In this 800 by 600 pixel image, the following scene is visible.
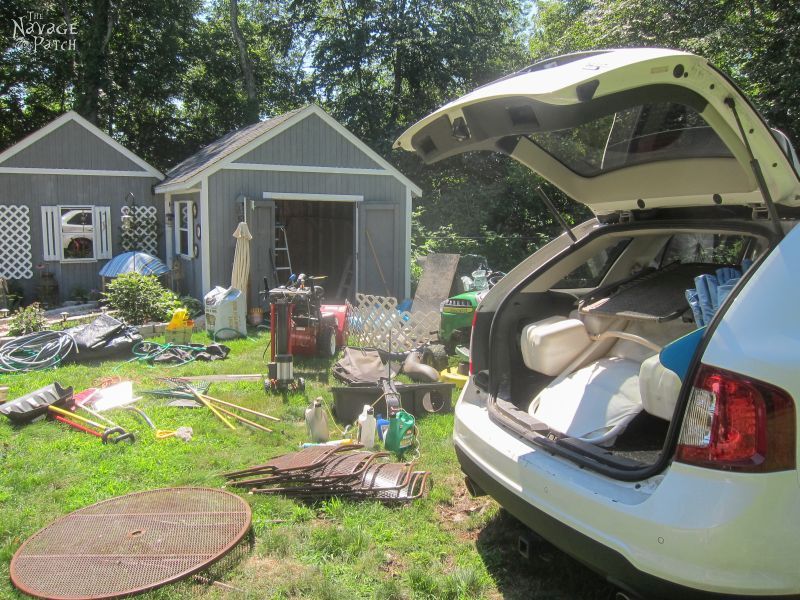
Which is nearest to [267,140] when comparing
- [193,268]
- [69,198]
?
[193,268]

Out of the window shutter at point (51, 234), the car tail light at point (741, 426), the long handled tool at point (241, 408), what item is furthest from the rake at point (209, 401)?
the window shutter at point (51, 234)

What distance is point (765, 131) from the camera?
2.17 meters

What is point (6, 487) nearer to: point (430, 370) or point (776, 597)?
point (430, 370)

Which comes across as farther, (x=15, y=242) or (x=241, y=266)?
(x=15, y=242)

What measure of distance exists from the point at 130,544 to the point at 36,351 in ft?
16.8

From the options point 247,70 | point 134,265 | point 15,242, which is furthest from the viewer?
point 247,70

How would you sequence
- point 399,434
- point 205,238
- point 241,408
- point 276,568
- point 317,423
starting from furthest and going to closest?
point 205,238
point 241,408
point 317,423
point 399,434
point 276,568

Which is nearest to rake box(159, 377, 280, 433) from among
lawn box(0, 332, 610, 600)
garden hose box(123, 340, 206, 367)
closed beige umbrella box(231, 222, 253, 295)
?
lawn box(0, 332, 610, 600)

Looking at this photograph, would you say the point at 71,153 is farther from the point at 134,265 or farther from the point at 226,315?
the point at 226,315

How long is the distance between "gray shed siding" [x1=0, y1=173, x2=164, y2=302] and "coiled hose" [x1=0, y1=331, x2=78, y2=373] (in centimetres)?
579

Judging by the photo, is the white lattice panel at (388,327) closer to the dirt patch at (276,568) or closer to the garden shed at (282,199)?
the garden shed at (282,199)

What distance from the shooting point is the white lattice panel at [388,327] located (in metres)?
8.10

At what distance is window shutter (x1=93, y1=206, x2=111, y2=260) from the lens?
1284cm

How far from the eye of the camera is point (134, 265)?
12.0 meters
